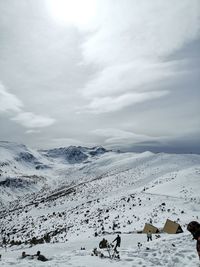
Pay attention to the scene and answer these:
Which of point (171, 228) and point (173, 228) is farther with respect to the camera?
point (171, 228)

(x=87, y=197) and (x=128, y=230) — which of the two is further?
(x=87, y=197)

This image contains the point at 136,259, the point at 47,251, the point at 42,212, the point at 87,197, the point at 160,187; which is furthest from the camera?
the point at 87,197

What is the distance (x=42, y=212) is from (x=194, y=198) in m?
39.0

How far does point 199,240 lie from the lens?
243 inches

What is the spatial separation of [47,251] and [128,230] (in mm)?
12969

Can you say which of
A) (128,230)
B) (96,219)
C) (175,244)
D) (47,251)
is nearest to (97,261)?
(175,244)

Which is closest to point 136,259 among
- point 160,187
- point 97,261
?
point 97,261

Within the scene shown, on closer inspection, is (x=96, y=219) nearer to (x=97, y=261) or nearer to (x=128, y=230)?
(x=128, y=230)

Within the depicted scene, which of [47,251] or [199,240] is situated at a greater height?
[199,240]

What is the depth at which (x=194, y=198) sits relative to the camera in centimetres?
4525

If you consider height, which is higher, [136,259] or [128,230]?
[136,259]

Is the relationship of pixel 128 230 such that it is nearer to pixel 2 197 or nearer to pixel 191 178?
pixel 191 178

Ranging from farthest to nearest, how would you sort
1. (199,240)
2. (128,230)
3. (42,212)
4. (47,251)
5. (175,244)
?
1. (42,212)
2. (128,230)
3. (47,251)
4. (175,244)
5. (199,240)

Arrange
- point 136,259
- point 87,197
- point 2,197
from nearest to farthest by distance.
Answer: point 136,259
point 87,197
point 2,197
